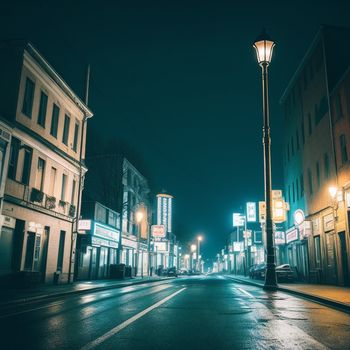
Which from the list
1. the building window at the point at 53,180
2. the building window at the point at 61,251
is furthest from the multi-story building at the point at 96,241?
the building window at the point at 53,180

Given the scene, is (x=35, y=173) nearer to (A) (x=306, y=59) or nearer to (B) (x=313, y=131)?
(B) (x=313, y=131)

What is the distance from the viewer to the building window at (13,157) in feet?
66.2

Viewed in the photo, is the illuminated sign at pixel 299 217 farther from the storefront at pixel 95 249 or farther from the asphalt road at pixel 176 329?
the asphalt road at pixel 176 329

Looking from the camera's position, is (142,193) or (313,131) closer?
(313,131)

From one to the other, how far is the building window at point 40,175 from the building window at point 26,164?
1.07 m

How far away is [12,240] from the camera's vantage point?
66.8 feet

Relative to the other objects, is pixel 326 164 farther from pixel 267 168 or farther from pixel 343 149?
pixel 267 168

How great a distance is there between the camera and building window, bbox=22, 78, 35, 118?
21953 millimetres

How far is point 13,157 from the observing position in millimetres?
20531

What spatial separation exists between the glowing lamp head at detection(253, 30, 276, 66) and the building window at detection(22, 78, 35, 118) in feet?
39.9

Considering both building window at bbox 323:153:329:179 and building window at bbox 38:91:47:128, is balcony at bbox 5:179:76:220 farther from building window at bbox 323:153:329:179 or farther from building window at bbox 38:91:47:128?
building window at bbox 323:153:329:179

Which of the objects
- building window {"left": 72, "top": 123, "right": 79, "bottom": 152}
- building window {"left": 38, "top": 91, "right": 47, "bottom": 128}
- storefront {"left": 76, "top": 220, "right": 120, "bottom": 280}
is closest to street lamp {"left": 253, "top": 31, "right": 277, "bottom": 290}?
building window {"left": 38, "top": 91, "right": 47, "bottom": 128}

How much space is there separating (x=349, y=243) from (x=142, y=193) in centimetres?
3353

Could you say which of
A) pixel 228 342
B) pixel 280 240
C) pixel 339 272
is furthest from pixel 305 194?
pixel 228 342
